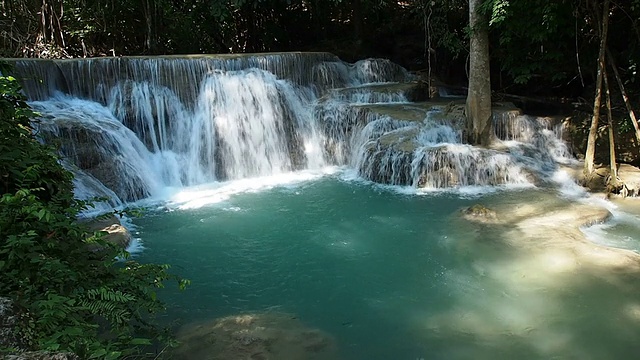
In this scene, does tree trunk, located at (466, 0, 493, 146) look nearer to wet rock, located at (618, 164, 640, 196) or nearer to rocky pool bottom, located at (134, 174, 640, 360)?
rocky pool bottom, located at (134, 174, 640, 360)

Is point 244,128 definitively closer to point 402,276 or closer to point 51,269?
point 402,276

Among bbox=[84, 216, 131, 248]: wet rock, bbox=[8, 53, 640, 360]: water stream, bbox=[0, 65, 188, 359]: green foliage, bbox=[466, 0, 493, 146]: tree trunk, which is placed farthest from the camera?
→ bbox=[466, 0, 493, 146]: tree trunk

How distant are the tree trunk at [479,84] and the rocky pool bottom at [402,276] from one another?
1570mm

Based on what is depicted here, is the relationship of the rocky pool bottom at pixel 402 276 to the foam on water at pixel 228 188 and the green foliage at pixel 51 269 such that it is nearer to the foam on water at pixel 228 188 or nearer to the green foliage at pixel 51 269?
the foam on water at pixel 228 188

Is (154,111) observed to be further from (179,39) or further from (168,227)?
(179,39)

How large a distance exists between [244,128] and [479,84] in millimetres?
4692

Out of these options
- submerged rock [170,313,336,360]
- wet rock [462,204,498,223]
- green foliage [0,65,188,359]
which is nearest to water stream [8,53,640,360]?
submerged rock [170,313,336,360]


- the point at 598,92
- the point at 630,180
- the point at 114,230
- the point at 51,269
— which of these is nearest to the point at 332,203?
the point at 114,230

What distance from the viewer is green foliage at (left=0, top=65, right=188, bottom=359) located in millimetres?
2020

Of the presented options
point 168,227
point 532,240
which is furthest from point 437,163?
point 168,227

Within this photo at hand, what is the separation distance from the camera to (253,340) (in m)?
3.78

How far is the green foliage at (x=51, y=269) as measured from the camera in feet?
6.63

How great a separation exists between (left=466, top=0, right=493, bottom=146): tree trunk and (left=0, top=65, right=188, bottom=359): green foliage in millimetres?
7017

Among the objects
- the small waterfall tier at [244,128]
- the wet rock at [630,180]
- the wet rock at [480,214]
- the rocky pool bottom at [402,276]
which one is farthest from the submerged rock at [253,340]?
the wet rock at [630,180]
